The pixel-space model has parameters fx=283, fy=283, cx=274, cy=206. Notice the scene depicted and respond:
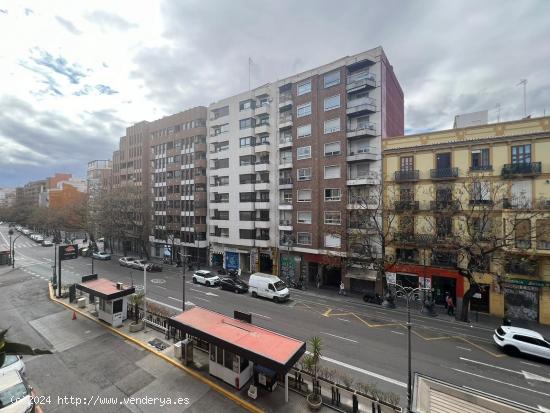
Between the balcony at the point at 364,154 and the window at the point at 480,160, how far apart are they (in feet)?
29.9

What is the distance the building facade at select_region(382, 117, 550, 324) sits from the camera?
23.9 meters

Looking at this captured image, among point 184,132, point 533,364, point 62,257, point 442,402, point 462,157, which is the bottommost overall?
point 533,364

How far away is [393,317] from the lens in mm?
25141

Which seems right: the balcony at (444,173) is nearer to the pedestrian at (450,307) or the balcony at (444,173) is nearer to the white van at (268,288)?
the pedestrian at (450,307)

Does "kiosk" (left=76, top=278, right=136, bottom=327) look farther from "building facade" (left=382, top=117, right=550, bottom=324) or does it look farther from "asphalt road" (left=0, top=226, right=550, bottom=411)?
"building facade" (left=382, top=117, right=550, bottom=324)

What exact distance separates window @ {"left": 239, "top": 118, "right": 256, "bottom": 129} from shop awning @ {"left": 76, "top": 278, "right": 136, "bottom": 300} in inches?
1107

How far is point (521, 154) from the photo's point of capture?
25.2m

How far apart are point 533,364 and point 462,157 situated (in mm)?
17728

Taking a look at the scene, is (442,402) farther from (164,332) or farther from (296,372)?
(164,332)

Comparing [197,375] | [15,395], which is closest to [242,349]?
[197,375]

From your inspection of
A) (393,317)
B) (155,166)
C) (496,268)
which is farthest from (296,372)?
(155,166)

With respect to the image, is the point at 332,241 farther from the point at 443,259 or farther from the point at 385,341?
the point at 385,341

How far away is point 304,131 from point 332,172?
7.05 m

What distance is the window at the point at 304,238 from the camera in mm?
36094
